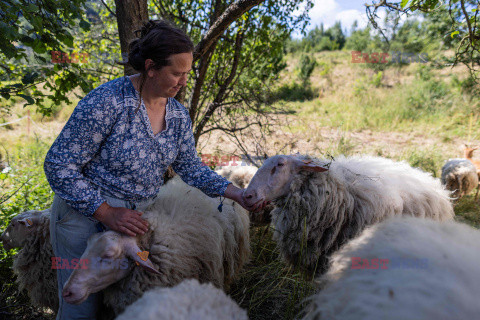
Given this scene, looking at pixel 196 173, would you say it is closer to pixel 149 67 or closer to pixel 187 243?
pixel 187 243

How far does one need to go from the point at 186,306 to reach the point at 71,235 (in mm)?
990

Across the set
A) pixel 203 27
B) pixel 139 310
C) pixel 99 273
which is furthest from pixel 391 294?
pixel 203 27

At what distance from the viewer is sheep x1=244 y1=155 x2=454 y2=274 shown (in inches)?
90.1

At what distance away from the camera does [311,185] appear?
235 cm

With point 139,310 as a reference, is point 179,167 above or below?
above

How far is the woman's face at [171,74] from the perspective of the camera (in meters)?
1.68

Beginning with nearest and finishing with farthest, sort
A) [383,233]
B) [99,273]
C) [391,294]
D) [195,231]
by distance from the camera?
[391,294]
[383,233]
[99,273]
[195,231]

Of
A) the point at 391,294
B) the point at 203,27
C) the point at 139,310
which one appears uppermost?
the point at 203,27

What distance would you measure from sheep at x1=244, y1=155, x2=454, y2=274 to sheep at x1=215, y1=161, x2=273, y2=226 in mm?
1082

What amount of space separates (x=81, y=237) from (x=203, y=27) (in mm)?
3492

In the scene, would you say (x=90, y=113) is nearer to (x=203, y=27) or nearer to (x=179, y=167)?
(x=179, y=167)

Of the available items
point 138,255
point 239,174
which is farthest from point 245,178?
point 138,255

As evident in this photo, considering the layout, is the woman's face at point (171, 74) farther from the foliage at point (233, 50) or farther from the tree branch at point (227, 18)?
the foliage at point (233, 50)

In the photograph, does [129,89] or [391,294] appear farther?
[129,89]
